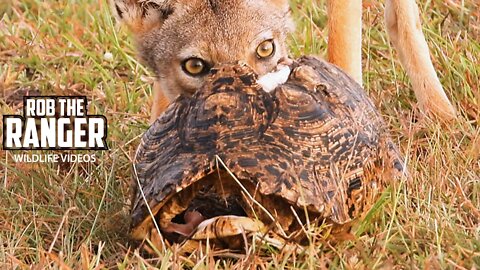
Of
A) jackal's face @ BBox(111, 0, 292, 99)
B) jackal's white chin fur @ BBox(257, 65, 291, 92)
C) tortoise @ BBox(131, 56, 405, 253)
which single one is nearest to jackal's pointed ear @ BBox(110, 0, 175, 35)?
jackal's face @ BBox(111, 0, 292, 99)

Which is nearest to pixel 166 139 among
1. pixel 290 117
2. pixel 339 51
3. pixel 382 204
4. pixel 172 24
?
pixel 290 117

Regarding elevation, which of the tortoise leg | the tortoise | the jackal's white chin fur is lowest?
the tortoise leg

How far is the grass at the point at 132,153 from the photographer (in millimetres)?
3344

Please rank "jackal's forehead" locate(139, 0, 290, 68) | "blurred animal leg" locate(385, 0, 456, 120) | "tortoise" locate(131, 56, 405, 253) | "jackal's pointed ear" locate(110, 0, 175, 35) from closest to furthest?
"tortoise" locate(131, 56, 405, 253) < "jackal's forehead" locate(139, 0, 290, 68) < "jackal's pointed ear" locate(110, 0, 175, 35) < "blurred animal leg" locate(385, 0, 456, 120)

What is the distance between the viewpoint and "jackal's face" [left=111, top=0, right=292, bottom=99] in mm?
4051

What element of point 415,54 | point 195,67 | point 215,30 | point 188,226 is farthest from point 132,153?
point 415,54

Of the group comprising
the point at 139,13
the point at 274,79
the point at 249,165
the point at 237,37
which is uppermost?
the point at 139,13

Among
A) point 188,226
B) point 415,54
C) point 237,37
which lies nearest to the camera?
point 188,226

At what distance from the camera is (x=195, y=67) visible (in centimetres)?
410

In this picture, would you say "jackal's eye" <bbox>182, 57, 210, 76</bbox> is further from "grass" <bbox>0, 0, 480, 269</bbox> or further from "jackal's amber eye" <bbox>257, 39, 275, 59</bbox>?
"grass" <bbox>0, 0, 480, 269</bbox>

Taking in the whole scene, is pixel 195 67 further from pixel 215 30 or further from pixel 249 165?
pixel 249 165

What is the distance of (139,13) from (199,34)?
0.50 m

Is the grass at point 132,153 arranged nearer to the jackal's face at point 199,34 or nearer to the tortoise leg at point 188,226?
the tortoise leg at point 188,226

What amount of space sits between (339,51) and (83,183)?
1.30 m
